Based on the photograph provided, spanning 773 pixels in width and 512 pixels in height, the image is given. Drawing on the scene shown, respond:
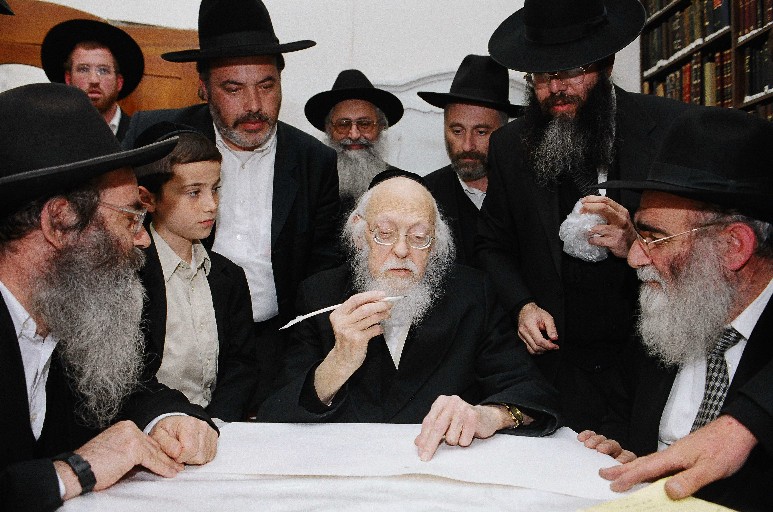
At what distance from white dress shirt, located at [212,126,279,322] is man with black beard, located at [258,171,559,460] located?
884 millimetres

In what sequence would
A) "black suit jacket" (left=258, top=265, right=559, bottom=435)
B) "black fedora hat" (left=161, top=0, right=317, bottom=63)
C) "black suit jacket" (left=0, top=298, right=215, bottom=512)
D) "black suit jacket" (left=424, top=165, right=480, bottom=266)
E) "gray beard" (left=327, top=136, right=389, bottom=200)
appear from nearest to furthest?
1. "black suit jacket" (left=0, top=298, right=215, bottom=512)
2. "black suit jacket" (left=258, top=265, right=559, bottom=435)
3. "black fedora hat" (left=161, top=0, right=317, bottom=63)
4. "black suit jacket" (left=424, top=165, right=480, bottom=266)
5. "gray beard" (left=327, top=136, right=389, bottom=200)

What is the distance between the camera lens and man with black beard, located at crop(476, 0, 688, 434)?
305cm

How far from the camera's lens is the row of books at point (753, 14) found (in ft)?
16.0

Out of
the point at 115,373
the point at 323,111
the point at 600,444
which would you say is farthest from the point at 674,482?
the point at 323,111

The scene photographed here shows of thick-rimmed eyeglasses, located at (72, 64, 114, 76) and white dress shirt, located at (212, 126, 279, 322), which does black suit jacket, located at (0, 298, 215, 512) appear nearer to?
white dress shirt, located at (212, 126, 279, 322)

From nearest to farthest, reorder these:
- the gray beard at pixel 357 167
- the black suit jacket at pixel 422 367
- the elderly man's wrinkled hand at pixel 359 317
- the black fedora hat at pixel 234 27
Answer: the elderly man's wrinkled hand at pixel 359 317 → the black suit jacket at pixel 422 367 → the black fedora hat at pixel 234 27 → the gray beard at pixel 357 167

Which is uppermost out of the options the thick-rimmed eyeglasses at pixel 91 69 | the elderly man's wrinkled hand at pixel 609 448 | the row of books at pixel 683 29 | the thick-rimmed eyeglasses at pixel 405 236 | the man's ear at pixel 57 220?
the row of books at pixel 683 29

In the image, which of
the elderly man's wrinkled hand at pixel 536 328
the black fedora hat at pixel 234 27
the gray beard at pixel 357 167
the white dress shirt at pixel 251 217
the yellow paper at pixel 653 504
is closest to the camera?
the yellow paper at pixel 653 504

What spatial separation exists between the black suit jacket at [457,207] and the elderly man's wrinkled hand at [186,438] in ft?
7.99

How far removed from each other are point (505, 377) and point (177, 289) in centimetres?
122

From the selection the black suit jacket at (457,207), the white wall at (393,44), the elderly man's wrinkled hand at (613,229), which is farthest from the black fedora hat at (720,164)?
the white wall at (393,44)

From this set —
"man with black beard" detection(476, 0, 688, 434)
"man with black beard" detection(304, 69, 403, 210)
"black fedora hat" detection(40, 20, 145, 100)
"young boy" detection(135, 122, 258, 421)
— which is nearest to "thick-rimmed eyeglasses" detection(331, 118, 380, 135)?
"man with black beard" detection(304, 69, 403, 210)

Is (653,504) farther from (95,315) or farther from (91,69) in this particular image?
(91,69)

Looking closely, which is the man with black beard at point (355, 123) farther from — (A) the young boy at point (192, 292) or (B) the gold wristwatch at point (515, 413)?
(B) the gold wristwatch at point (515, 413)
